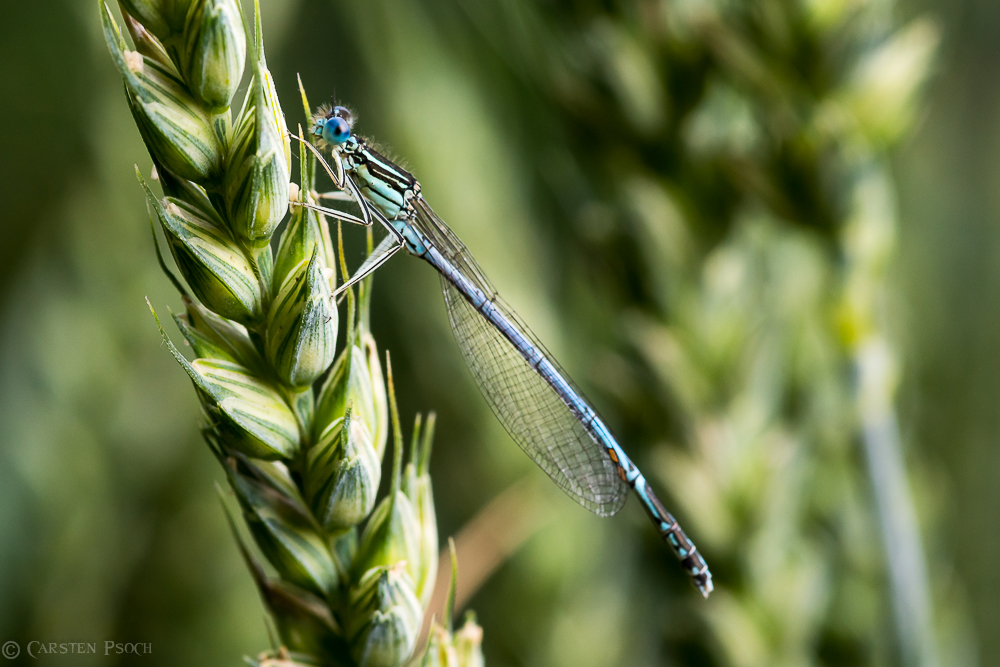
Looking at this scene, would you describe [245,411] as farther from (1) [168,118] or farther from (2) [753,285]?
(2) [753,285]

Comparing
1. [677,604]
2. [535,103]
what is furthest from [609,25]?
[677,604]

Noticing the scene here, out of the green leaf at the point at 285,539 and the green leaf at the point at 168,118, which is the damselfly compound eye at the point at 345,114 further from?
the green leaf at the point at 285,539

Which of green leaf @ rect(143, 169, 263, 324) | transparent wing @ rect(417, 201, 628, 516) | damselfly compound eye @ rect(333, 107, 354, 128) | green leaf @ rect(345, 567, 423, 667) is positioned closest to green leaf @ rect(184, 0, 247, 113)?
green leaf @ rect(143, 169, 263, 324)

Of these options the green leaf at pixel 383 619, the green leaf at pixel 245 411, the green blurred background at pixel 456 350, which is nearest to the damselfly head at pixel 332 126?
the green blurred background at pixel 456 350

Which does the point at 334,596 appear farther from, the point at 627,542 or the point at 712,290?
the point at 627,542

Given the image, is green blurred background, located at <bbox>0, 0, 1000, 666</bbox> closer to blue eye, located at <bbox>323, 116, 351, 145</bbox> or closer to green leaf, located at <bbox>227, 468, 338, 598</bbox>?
blue eye, located at <bbox>323, 116, 351, 145</bbox>

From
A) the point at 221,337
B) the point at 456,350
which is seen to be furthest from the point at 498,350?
the point at 221,337
